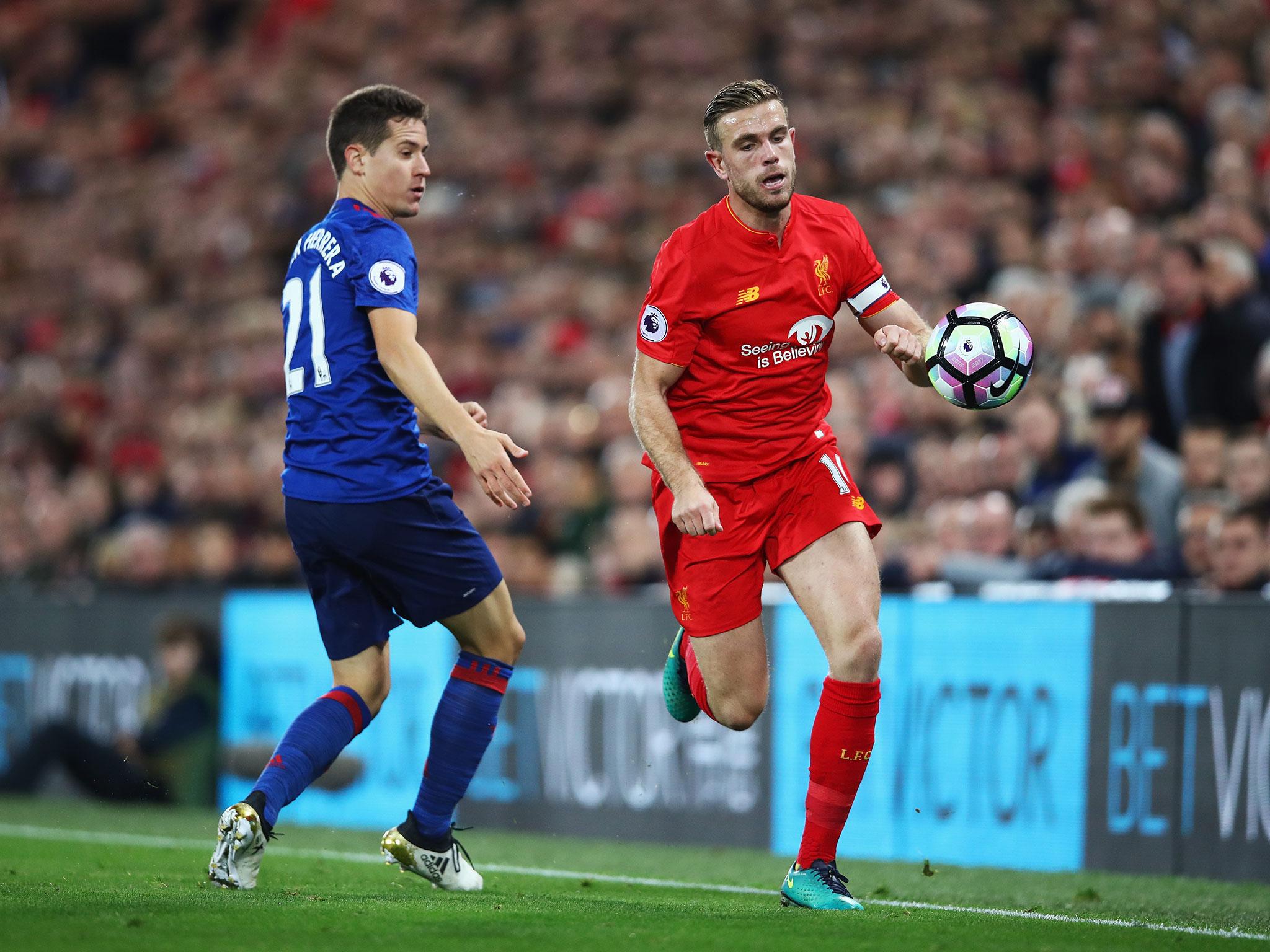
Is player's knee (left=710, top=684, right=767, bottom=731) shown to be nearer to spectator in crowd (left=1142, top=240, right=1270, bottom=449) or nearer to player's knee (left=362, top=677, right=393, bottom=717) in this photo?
player's knee (left=362, top=677, right=393, bottom=717)

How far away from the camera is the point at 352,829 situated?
9898 mm

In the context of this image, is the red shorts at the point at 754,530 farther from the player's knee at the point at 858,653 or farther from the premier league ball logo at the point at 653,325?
the premier league ball logo at the point at 653,325

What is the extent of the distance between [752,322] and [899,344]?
0.53 m

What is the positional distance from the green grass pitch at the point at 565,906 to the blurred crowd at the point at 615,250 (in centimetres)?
207

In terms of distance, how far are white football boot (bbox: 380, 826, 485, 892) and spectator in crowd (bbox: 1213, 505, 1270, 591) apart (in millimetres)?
3768

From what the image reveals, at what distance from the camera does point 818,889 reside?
5227 millimetres

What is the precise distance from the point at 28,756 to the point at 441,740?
6.96 meters

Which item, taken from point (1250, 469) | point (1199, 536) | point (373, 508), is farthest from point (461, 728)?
point (1250, 469)

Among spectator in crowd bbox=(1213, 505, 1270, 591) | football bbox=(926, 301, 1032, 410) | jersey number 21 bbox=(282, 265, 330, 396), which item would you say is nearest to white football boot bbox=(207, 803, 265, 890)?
jersey number 21 bbox=(282, 265, 330, 396)

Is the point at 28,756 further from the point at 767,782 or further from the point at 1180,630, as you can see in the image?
the point at 1180,630

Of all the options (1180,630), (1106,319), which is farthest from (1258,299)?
(1180,630)


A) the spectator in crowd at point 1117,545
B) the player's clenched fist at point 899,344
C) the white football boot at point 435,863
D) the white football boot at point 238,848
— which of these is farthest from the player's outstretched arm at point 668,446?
the spectator in crowd at point 1117,545

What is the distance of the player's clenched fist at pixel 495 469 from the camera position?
4996mm

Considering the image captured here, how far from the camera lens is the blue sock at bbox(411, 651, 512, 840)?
5.63 meters
